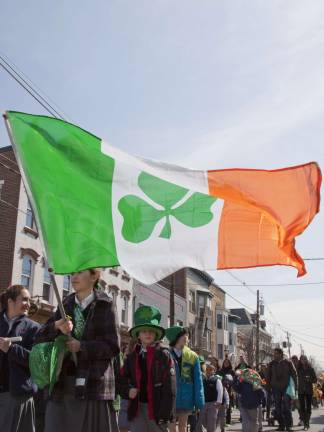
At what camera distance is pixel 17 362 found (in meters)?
5.09

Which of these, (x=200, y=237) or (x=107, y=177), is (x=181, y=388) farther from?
(x=107, y=177)

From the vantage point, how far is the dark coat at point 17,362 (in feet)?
16.7

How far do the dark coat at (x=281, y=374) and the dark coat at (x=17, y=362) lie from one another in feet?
31.5

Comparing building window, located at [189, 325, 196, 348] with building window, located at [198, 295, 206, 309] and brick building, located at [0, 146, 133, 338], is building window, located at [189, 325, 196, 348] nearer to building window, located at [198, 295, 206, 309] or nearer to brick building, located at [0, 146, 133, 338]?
building window, located at [198, 295, 206, 309]

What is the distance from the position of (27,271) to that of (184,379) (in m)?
19.2

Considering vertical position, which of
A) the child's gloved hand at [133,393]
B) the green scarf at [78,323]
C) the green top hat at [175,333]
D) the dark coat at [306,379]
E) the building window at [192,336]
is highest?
the building window at [192,336]

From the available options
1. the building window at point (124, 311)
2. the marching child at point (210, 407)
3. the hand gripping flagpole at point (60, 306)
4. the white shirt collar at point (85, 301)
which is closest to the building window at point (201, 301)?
the building window at point (124, 311)

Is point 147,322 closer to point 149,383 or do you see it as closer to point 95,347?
point 149,383

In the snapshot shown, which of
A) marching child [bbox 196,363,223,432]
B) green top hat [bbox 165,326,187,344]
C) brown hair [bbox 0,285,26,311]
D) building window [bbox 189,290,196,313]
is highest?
building window [bbox 189,290,196,313]

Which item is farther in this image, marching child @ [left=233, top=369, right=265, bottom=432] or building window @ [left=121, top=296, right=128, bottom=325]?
building window @ [left=121, top=296, right=128, bottom=325]

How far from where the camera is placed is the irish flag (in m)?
4.48

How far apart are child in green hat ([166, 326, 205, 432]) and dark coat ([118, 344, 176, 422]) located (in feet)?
5.64

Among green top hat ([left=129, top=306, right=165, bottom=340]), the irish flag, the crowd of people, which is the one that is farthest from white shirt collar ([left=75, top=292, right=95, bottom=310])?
green top hat ([left=129, top=306, right=165, bottom=340])

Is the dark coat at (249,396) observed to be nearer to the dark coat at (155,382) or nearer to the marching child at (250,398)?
the marching child at (250,398)
